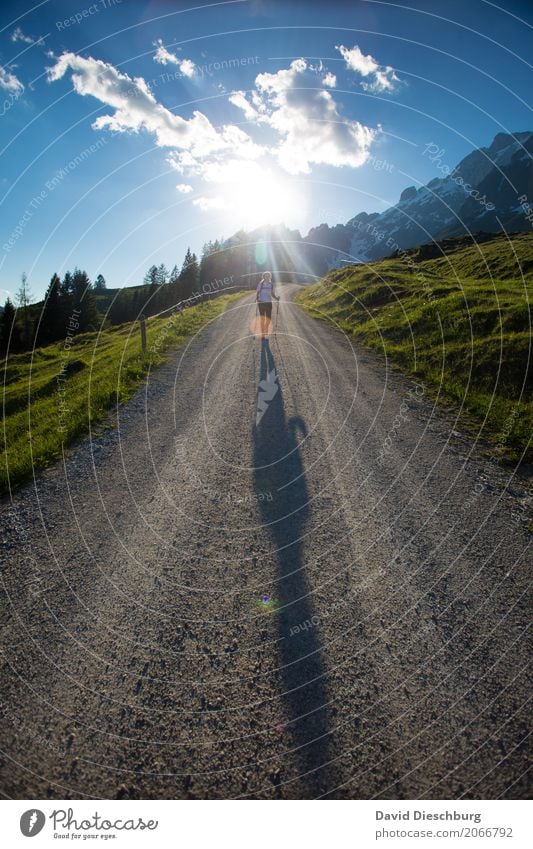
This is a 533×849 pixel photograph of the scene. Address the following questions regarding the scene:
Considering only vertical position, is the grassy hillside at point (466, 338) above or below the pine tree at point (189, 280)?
below

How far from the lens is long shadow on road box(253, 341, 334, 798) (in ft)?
9.07

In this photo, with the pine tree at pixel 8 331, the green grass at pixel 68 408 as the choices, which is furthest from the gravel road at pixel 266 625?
the pine tree at pixel 8 331

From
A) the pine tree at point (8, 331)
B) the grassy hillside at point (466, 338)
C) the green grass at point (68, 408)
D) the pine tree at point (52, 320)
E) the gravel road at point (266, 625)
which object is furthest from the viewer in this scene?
the pine tree at point (52, 320)

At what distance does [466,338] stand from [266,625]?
550 inches

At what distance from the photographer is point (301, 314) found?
2845 centimetres

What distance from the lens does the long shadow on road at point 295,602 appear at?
2.77m

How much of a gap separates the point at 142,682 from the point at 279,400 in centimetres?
728

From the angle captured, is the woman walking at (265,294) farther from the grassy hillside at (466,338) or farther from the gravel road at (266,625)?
the gravel road at (266,625)

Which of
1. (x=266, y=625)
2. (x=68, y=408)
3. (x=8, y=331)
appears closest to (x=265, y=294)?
(x=68, y=408)

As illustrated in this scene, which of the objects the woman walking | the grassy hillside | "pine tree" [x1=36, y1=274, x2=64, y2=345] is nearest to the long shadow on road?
the grassy hillside

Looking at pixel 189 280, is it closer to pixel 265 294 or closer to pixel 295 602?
pixel 265 294

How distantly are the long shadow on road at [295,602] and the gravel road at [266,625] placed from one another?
2 cm

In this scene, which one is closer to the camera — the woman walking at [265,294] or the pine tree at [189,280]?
the woman walking at [265,294]

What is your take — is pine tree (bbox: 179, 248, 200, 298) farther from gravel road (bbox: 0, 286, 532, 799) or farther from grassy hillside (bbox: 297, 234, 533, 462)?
gravel road (bbox: 0, 286, 532, 799)
